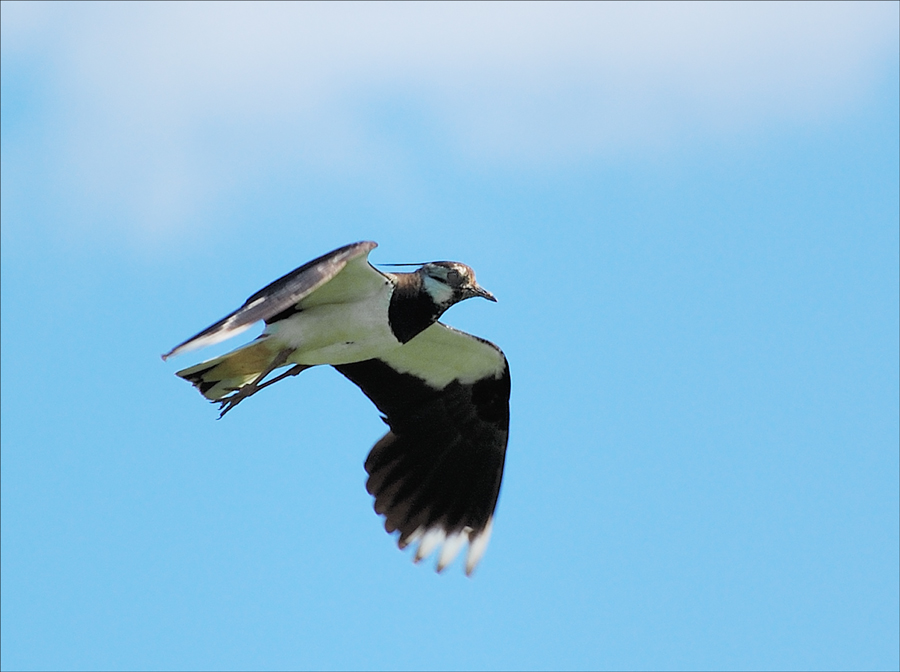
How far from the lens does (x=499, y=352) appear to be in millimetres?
11578

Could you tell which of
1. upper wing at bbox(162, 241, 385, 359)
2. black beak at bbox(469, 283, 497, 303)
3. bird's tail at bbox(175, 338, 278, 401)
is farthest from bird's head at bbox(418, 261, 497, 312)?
bird's tail at bbox(175, 338, 278, 401)

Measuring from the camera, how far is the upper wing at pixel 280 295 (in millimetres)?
8656

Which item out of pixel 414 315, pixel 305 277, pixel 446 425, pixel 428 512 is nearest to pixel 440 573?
pixel 428 512

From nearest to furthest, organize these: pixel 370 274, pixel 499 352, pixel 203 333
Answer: pixel 203 333
pixel 370 274
pixel 499 352

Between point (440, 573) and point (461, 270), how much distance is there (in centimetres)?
269

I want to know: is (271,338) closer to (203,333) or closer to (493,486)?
(203,333)

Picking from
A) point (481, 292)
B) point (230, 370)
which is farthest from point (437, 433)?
point (230, 370)

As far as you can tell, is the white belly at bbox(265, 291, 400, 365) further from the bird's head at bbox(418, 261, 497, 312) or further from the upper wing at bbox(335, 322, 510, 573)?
the upper wing at bbox(335, 322, 510, 573)

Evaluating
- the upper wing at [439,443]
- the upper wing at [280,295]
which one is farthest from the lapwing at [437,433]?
the upper wing at [280,295]

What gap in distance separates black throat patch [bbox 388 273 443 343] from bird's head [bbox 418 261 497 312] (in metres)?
0.05

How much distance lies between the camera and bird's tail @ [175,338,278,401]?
10383 millimetres

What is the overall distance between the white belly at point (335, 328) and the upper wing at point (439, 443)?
42.5 inches

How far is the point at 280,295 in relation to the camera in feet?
29.2

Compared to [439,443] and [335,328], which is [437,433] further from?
[335,328]
